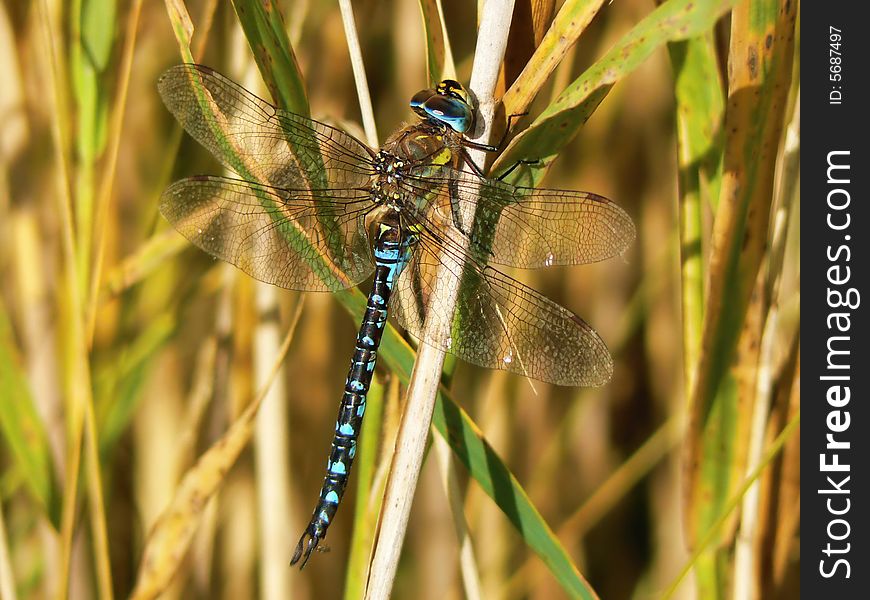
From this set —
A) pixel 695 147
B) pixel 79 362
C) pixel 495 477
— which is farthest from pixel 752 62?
pixel 79 362

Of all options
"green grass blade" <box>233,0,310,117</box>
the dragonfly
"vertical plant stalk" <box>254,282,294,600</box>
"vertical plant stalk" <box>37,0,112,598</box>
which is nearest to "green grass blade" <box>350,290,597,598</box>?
the dragonfly

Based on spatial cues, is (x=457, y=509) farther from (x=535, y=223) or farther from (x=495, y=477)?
(x=535, y=223)

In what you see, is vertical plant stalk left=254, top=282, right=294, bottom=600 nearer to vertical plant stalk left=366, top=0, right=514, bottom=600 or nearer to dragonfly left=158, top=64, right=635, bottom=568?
dragonfly left=158, top=64, right=635, bottom=568

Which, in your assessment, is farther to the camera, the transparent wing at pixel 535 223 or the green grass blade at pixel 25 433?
the green grass blade at pixel 25 433

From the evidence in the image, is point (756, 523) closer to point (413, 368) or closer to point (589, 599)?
point (589, 599)

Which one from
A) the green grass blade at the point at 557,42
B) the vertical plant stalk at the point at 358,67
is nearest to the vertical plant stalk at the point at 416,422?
the green grass blade at the point at 557,42

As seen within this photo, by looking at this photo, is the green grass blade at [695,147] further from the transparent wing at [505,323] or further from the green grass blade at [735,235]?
the transparent wing at [505,323]
